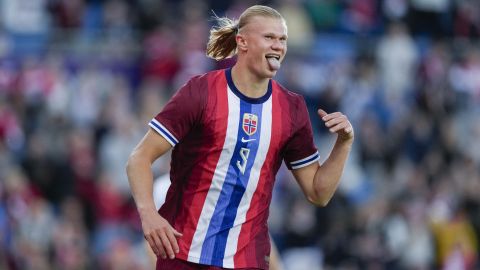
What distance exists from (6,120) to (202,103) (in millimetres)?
8860

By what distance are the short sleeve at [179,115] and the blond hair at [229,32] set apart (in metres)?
0.51

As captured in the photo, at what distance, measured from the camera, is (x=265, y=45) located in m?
6.70

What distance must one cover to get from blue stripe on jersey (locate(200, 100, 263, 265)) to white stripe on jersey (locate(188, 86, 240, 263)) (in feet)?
0.06

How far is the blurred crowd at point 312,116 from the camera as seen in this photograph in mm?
14305

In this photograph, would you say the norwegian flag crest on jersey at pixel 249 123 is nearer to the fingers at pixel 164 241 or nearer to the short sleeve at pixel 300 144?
the short sleeve at pixel 300 144

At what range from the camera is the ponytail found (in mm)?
6984

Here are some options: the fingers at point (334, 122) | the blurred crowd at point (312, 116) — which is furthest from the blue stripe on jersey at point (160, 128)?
the blurred crowd at point (312, 116)

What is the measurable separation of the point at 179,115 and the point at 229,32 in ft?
2.29

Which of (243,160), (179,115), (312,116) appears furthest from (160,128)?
(312,116)

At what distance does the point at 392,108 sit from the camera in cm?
1711

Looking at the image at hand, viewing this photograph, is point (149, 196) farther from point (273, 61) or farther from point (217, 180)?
point (273, 61)

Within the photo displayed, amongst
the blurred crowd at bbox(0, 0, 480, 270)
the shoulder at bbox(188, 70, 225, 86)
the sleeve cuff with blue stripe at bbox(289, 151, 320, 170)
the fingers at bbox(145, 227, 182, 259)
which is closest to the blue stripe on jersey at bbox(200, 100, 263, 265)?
the shoulder at bbox(188, 70, 225, 86)

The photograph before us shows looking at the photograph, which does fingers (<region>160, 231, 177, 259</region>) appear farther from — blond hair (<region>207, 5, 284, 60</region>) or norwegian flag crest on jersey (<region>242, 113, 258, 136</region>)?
blond hair (<region>207, 5, 284, 60</region>)

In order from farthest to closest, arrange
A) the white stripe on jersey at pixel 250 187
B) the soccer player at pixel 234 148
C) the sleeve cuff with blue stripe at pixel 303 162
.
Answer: the sleeve cuff with blue stripe at pixel 303 162 → the white stripe on jersey at pixel 250 187 → the soccer player at pixel 234 148
